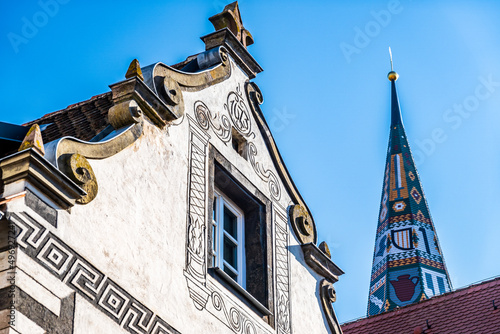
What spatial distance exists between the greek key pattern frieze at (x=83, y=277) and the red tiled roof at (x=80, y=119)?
234 centimetres

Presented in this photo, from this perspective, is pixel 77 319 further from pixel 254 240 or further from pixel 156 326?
pixel 254 240

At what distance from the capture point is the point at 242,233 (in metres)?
11.6

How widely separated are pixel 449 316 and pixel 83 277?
8208 millimetres

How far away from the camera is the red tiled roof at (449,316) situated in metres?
14.6

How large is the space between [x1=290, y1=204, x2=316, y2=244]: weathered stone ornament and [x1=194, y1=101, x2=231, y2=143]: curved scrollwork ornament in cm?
144

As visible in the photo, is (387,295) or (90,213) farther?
(387,295)

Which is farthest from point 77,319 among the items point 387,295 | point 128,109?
point 387,295

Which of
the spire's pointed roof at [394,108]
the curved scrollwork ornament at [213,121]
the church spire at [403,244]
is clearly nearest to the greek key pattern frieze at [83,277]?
the curved scrollwork ornament at [213,121]

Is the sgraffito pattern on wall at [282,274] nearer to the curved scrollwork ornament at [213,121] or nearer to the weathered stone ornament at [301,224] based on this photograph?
the weathered stone ornament at [301,224]

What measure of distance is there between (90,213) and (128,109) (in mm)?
1526

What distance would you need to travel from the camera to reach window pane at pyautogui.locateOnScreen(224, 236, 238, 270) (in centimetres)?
1117

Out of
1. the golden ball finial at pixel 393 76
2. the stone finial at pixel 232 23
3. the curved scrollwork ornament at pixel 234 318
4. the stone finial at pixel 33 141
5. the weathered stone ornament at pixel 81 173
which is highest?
the golden ball finial at pixel 393 76

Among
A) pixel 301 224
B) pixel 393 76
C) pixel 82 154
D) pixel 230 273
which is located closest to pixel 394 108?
pixel 393 76

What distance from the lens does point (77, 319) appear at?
7.96 metres
